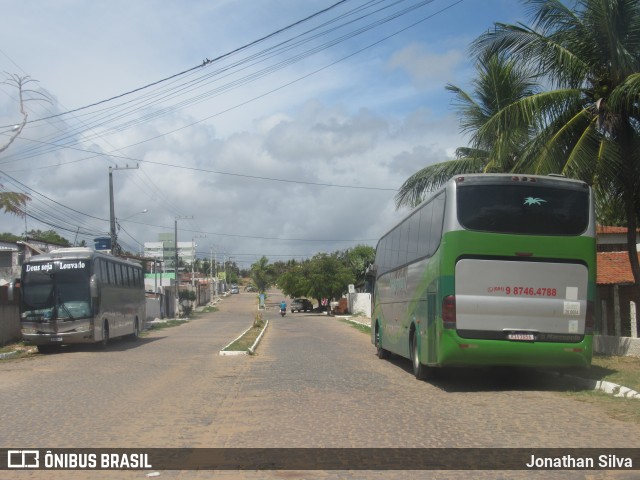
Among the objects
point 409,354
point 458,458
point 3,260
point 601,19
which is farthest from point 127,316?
point 458,458

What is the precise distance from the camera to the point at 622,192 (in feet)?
51.0

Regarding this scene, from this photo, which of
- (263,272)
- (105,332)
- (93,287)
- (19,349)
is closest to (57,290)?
(93,287)

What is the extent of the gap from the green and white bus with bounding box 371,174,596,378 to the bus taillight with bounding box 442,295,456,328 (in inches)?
0.7

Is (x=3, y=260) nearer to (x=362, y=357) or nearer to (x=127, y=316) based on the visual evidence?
(x=127, y=316)

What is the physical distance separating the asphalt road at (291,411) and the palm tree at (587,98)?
475cm

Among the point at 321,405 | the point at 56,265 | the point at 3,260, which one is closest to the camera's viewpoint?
the point at 321,405

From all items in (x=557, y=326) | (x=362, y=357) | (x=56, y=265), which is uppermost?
(x=56, y=265)

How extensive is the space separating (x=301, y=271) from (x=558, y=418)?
62.7 meters

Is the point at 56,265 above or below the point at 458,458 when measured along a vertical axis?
above

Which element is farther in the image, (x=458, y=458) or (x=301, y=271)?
(x=301, y=271)

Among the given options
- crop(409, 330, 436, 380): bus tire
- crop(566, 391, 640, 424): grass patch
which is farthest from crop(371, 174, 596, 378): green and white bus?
crop(409, 330, 436, 380): bus tire

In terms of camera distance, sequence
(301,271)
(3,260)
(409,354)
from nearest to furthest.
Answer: (409,354), (3,260), (301,271)

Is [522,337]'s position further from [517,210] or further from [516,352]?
[517,210]

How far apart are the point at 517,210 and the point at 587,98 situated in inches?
205
